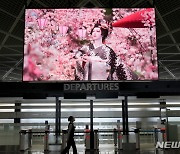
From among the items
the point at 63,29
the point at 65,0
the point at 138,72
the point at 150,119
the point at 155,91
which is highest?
the point at 65,0

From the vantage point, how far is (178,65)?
20766 mm

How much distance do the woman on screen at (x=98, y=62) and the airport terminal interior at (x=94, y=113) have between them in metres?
1.13

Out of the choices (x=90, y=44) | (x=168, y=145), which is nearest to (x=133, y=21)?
(x=90, y=44)

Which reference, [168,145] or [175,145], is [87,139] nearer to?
[168,145]

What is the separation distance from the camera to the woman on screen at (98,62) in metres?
9.95

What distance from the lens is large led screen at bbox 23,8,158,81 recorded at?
996cm

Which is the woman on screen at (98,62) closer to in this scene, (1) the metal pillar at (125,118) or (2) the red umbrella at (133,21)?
(2) the red umbrella at (133,21)

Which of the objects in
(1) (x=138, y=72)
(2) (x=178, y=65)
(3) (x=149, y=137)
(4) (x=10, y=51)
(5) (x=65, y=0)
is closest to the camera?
(1) (x=138, y=72)

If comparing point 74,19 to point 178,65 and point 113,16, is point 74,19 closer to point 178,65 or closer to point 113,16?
point 113,16

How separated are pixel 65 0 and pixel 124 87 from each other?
4.52m

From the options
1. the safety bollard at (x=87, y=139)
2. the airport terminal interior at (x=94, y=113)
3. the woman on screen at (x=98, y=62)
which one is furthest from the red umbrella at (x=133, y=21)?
the safety bollard at (x=87, y=139)

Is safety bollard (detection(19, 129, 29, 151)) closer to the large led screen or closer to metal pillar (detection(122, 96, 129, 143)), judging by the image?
the large led screen

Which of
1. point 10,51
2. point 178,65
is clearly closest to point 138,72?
point 10,51

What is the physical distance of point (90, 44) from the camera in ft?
33.7
